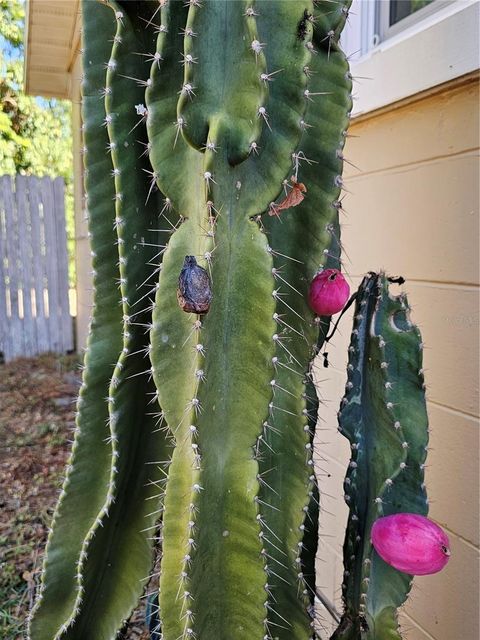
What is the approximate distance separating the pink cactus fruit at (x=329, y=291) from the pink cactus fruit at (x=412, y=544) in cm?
41

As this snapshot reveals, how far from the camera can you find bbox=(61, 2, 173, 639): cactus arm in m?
1.09

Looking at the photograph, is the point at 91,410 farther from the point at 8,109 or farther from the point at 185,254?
the point at 8,109

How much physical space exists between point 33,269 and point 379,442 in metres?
6.19

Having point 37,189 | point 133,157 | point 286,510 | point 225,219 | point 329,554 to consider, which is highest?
point 37,189

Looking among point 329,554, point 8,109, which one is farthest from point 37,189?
point 329,554

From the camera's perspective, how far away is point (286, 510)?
3.59ft

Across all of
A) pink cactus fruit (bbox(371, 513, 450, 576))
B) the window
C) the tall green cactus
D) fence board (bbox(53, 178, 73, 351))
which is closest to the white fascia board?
the window

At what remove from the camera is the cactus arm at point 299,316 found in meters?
1.05

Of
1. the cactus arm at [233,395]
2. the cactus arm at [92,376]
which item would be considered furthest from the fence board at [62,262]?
the cactus arm at [233,395]

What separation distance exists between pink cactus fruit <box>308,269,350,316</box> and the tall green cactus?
0.04 m

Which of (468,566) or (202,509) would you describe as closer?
(202,509)

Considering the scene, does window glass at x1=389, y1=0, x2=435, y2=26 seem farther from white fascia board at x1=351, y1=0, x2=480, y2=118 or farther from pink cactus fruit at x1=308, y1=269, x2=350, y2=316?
pink cactus fruit at x1=308, y1=269, x2=350, y2=316

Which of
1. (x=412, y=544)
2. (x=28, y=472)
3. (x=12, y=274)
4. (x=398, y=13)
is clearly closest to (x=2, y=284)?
(x=12, y=274)

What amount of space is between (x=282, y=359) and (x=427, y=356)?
0.69 meters
